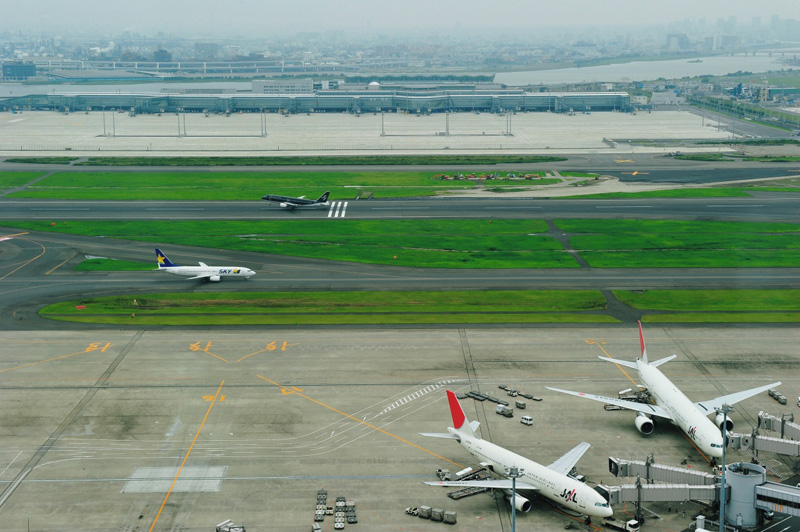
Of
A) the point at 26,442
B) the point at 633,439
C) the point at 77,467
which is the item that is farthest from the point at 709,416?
the point at 26,442

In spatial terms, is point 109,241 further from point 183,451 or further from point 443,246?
point 183,451

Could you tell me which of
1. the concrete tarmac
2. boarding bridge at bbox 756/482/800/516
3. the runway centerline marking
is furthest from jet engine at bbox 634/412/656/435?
the runway centerline marking

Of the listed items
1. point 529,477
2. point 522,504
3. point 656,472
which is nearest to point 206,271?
point 529,477

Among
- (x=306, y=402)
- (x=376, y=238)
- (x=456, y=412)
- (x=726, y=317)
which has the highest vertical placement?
(x=456, y=412)

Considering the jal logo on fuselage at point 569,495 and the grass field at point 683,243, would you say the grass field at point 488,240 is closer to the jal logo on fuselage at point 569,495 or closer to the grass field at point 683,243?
the grass field at point 683,243

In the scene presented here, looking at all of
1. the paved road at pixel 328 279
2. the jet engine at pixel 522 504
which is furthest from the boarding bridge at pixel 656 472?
the paved road at pixel 328 279

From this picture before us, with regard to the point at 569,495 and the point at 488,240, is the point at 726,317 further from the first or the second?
the point at 569,495

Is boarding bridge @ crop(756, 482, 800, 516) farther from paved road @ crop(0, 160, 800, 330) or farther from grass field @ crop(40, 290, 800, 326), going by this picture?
paved road @ crop(0, 160, 800, 330)

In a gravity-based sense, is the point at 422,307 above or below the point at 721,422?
below
